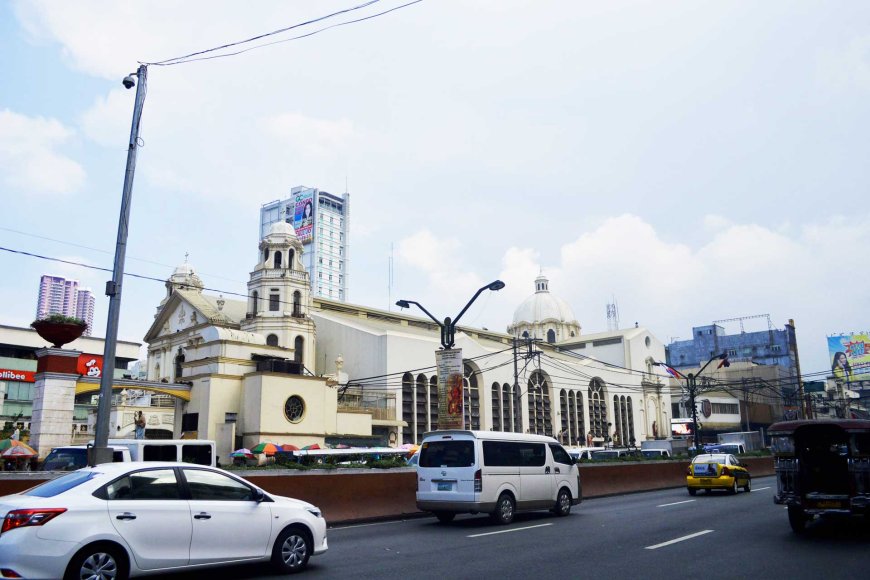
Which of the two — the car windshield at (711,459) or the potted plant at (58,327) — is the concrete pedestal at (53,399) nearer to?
the potted plant at (58,327)

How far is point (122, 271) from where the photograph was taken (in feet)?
46.1

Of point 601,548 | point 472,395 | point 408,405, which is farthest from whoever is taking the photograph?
point 472,395

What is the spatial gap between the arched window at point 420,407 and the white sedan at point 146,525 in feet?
141

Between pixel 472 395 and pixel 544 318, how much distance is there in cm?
4137

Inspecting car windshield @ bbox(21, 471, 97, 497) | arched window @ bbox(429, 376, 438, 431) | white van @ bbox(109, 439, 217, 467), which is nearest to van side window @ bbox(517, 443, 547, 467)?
white van @ bbox(109, 439, 217, 467)

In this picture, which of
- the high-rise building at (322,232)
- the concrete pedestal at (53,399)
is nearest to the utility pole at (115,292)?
the concrete pedestal at (53,399)

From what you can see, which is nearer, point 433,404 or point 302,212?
point 433,404

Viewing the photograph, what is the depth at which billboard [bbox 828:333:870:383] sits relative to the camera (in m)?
115

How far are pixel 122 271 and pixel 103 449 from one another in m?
3.46

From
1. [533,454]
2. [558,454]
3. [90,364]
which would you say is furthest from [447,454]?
[90,364]

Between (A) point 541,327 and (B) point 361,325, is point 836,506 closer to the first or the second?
(B) point 361,325

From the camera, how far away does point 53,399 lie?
738 inches

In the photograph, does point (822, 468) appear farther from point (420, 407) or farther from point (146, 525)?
point (420, 407)

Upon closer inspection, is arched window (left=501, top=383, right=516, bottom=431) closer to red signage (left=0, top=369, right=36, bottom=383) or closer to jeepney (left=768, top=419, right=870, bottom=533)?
red signage (left=0, top=369, right=36, bottom=383)
